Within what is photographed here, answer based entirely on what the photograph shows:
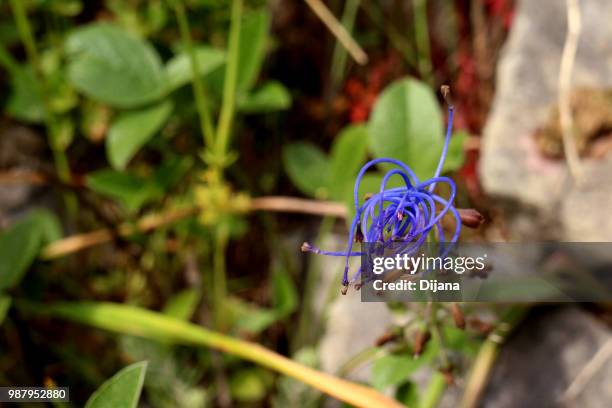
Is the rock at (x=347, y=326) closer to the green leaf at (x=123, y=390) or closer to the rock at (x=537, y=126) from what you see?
the rock at (x=537, y=126)

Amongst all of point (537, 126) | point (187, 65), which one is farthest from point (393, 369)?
point (187, 65)

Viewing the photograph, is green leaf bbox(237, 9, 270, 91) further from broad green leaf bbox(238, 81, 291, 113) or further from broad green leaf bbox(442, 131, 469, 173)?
broad green leaf bbox(442, 131, 469, 173)

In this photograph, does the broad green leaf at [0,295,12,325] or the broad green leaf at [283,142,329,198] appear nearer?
the broad green leaf at [0,295,12,325]

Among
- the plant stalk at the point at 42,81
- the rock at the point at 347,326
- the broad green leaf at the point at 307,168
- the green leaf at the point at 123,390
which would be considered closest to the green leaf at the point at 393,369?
the green leaf at the point at 123,390

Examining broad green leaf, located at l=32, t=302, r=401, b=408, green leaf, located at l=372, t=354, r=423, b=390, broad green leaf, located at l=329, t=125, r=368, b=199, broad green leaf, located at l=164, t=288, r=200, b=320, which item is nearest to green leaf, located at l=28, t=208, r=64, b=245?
broad green leaf, located at l=32, t=302, r=401, b=408

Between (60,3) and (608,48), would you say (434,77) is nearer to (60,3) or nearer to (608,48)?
(608,48)

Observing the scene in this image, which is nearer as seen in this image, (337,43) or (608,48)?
(608,48)

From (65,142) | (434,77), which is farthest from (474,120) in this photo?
(65,142)
